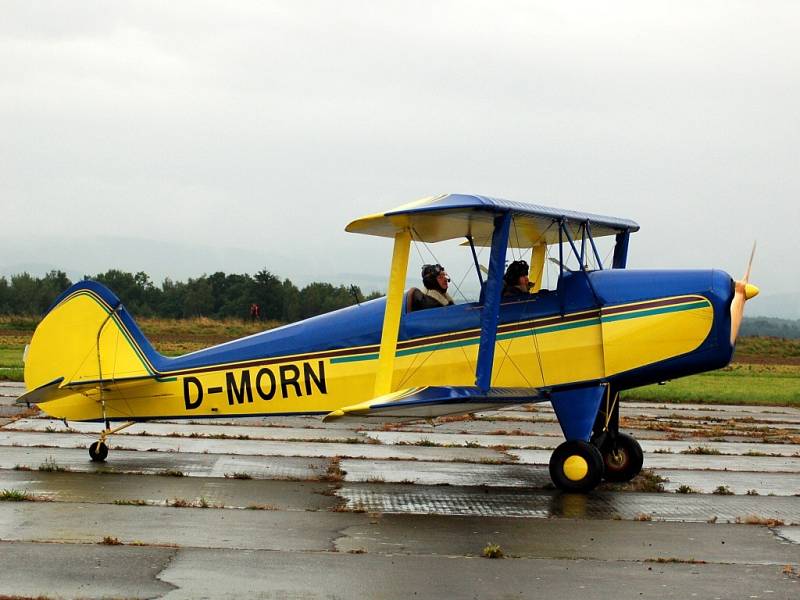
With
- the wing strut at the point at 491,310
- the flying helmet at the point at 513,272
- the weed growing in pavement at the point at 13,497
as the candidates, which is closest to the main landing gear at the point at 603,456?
the wing strut at the point at 491,310

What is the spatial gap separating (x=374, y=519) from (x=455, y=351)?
2596mm

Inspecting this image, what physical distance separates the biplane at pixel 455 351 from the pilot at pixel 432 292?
0.43 feet

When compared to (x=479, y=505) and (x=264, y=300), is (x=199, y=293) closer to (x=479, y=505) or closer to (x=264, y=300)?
(x=264, y=300)

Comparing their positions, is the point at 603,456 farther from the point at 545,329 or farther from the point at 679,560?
the point at 679,560

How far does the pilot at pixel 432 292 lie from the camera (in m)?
10.9

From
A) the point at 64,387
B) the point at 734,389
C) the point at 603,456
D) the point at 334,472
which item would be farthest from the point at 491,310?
the point at 734,389

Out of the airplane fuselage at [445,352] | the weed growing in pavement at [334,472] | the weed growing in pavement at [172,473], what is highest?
the airplane fuselage at [445,352]

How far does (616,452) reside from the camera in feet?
35.7

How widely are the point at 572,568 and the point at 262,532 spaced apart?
7.77 feet

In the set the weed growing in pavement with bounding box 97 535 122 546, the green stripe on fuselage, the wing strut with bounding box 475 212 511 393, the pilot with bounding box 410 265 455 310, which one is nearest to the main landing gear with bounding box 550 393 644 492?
the green stripe on fuselage

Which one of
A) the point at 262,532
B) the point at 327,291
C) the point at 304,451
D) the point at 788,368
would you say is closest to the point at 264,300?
the point at 327,291

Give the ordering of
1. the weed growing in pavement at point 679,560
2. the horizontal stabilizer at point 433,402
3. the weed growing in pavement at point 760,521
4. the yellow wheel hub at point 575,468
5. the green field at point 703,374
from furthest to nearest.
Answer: the green field at point 703,374 < the yellow wheel hub at point 575,468 < the horizontal stabilizer at point 433,402 < the weed growing in pavement at point 760,521 < the weed growing in pavement at point 679,560

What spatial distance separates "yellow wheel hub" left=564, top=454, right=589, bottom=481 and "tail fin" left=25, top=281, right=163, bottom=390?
4.63m

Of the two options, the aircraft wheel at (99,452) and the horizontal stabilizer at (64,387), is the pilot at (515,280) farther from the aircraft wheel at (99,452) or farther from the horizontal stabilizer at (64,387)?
the aircraft wheel at (99,452)
